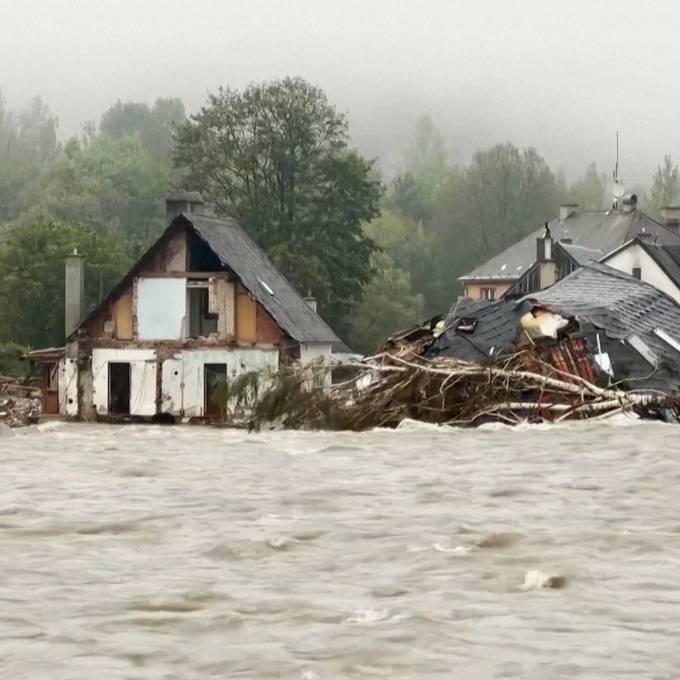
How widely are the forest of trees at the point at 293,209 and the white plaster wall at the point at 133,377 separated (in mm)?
8321

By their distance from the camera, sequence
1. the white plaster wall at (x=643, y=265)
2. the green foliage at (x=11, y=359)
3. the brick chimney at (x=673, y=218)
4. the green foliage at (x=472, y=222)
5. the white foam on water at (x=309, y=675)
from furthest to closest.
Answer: the green foliage at (x=472, y=222), the brick chimney at (x=673, y=218), the white plaster wall at (x=643, y=265), the green foliage at (x=11, y=359), the white foam on water at (x=309, y=675)

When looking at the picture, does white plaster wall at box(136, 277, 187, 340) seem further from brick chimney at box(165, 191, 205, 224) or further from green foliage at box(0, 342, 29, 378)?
green foliage at box(0, 342, 29, 378)

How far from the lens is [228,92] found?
229 ft

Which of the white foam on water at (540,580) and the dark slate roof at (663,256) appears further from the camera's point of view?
the dark slate roof at (663,256)

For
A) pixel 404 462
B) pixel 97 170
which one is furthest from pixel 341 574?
pixel 97 170

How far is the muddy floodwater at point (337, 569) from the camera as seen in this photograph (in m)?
5.08

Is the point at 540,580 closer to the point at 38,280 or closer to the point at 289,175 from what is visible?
the point at 38,280

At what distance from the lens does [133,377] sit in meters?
46.2

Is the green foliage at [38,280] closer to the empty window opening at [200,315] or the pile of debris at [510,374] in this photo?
the empty window opening at [200,315]

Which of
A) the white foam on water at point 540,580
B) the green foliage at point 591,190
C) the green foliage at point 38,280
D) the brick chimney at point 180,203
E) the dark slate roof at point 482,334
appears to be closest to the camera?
the white foam on water at point 540,580

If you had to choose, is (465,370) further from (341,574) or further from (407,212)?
(407,212)

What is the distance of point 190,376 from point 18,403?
601 cm

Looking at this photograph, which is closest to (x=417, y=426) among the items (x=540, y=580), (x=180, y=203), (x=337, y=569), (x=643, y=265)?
(x=337, y=569)

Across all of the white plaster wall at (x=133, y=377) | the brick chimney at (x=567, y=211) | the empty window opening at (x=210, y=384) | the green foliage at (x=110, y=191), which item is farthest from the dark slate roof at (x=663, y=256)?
the green foliage at (x=110, y=191)
